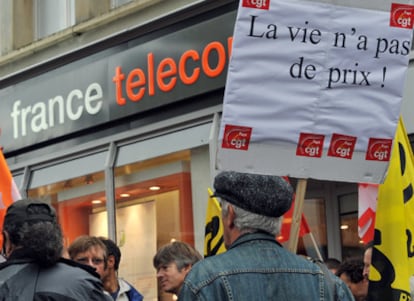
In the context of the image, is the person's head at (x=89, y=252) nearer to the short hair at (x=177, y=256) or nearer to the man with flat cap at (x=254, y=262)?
the short hair at (x=177, y=256)

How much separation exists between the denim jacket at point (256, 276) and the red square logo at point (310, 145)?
7.24 feet

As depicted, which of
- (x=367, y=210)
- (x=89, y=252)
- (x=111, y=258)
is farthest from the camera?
(x=367, y=210)

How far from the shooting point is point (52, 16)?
51.6 ft

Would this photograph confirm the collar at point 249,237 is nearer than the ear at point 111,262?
Yes

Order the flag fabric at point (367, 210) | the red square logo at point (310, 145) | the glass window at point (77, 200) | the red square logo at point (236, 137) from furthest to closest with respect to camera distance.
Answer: the glass window at point (77, 200) < the flag fabric at point (367, 210) < the red square logo at point (310, 145) < the red square logo at point (236, 137)

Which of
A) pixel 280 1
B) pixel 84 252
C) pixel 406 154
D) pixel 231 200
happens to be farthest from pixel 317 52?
pixel 231 200

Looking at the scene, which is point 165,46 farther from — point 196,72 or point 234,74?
point 234,74

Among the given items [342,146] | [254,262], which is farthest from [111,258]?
[254,262]

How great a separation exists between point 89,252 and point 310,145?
193 cm

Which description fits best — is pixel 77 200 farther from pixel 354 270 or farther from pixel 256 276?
pixel 256 276

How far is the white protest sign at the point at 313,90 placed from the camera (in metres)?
6.11

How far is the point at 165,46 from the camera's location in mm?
12781

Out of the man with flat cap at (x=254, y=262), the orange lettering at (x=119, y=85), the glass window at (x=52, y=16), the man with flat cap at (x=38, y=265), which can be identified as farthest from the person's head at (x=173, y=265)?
the glass window at (x=52, y=16)

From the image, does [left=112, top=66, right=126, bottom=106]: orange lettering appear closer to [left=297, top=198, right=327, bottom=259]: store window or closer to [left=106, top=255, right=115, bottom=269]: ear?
[left=297, top=198, right=327, bottom=259]: store window
